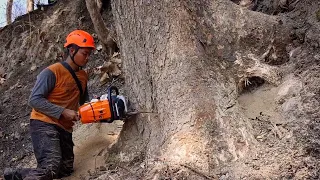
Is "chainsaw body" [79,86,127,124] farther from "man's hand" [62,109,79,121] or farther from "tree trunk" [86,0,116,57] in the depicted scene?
"tree trunk" [86,0,116,57]

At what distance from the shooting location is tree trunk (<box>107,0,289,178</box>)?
3225 mm

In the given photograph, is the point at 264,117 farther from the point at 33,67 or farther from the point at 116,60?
the point at 33,67

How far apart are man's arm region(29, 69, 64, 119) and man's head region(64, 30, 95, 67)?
0.32 m

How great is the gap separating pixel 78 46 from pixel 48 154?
1083 millimetres

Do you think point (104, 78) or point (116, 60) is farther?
point (116, 60)

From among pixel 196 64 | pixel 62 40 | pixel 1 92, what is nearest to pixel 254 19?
pixel 196 64

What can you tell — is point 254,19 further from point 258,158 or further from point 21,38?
point 21,38

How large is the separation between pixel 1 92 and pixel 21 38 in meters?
1.30

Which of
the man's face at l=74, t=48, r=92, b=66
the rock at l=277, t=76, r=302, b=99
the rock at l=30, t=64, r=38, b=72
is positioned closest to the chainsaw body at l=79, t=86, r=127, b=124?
the man's face at l=74, t=48, r=92, b=66

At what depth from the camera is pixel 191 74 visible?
3.55 metres

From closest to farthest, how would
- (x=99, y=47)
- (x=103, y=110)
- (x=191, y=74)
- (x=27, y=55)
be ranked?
(x=191, y=74) → (x=103, y=110) → (x=99, y=47) → (x=27, y=55)

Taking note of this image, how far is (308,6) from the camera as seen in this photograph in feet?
15.0

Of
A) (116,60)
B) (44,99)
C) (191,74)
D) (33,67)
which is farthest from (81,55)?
(33,67)

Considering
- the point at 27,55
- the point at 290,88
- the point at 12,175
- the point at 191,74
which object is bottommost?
the point at 12,175
